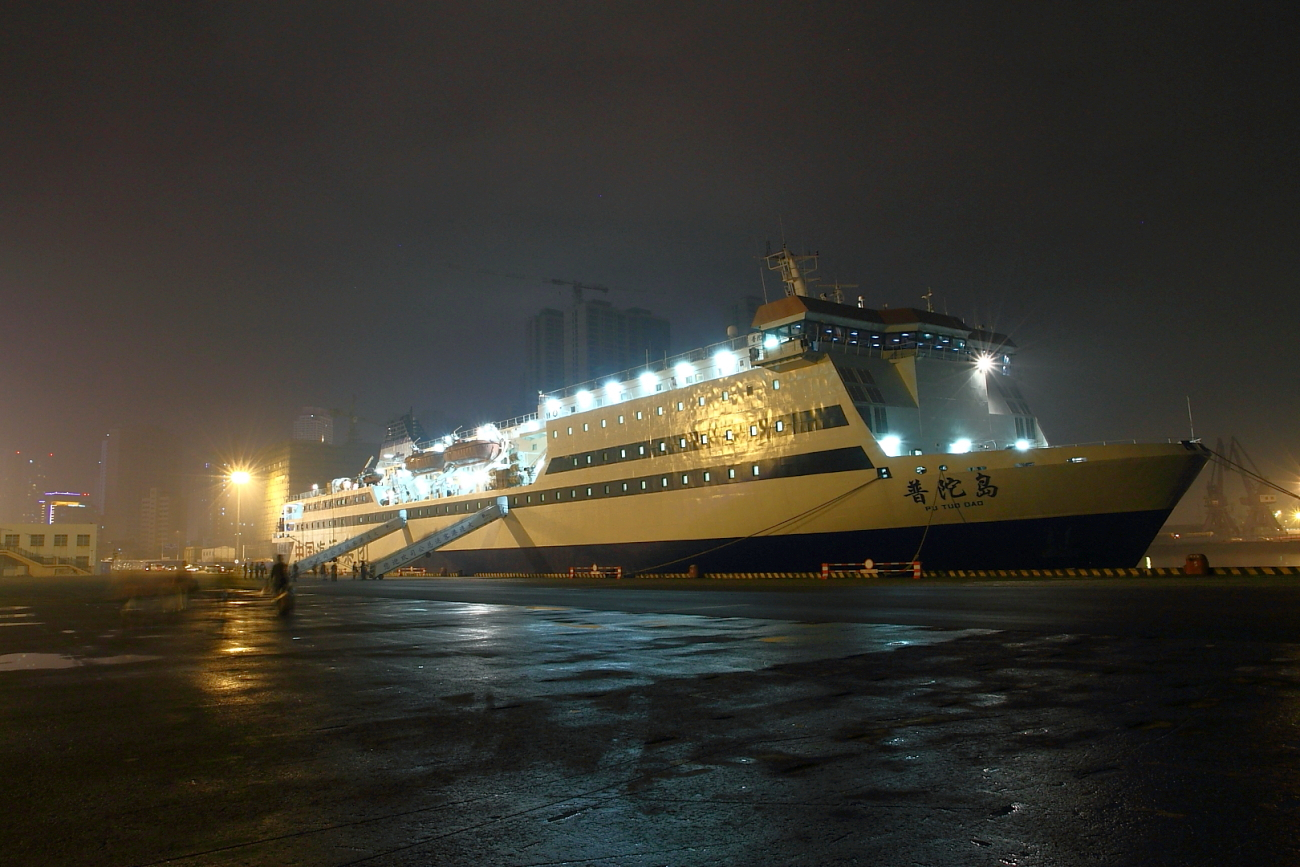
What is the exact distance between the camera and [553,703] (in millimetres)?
6254

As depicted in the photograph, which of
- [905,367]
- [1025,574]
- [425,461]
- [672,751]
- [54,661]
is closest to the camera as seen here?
[672,751]

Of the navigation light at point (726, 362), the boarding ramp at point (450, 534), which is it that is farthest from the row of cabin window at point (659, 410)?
the boarding ramp at point (450, 534)

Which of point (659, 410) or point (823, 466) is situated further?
point (659, 410)

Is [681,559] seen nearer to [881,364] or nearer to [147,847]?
[881,364]

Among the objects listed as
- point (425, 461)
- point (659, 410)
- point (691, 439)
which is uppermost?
point (425, 461)

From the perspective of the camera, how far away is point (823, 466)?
28.7 meters

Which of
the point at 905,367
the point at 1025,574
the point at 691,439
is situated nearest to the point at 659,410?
the point at 691,439

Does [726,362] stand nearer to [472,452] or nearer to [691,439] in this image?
[691,439]

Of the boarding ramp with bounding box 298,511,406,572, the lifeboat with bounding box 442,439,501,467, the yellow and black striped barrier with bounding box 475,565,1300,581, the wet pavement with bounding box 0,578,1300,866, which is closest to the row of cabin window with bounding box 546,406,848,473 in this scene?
the yellow and black striped barrier with bounding box 475,565,1300,581

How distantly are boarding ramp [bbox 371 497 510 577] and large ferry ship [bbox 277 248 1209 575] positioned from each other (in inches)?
5.1

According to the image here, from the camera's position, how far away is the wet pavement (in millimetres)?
3176

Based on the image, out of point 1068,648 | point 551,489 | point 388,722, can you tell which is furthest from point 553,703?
point 551,489

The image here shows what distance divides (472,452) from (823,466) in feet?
87.5

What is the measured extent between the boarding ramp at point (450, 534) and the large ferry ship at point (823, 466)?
13cm
